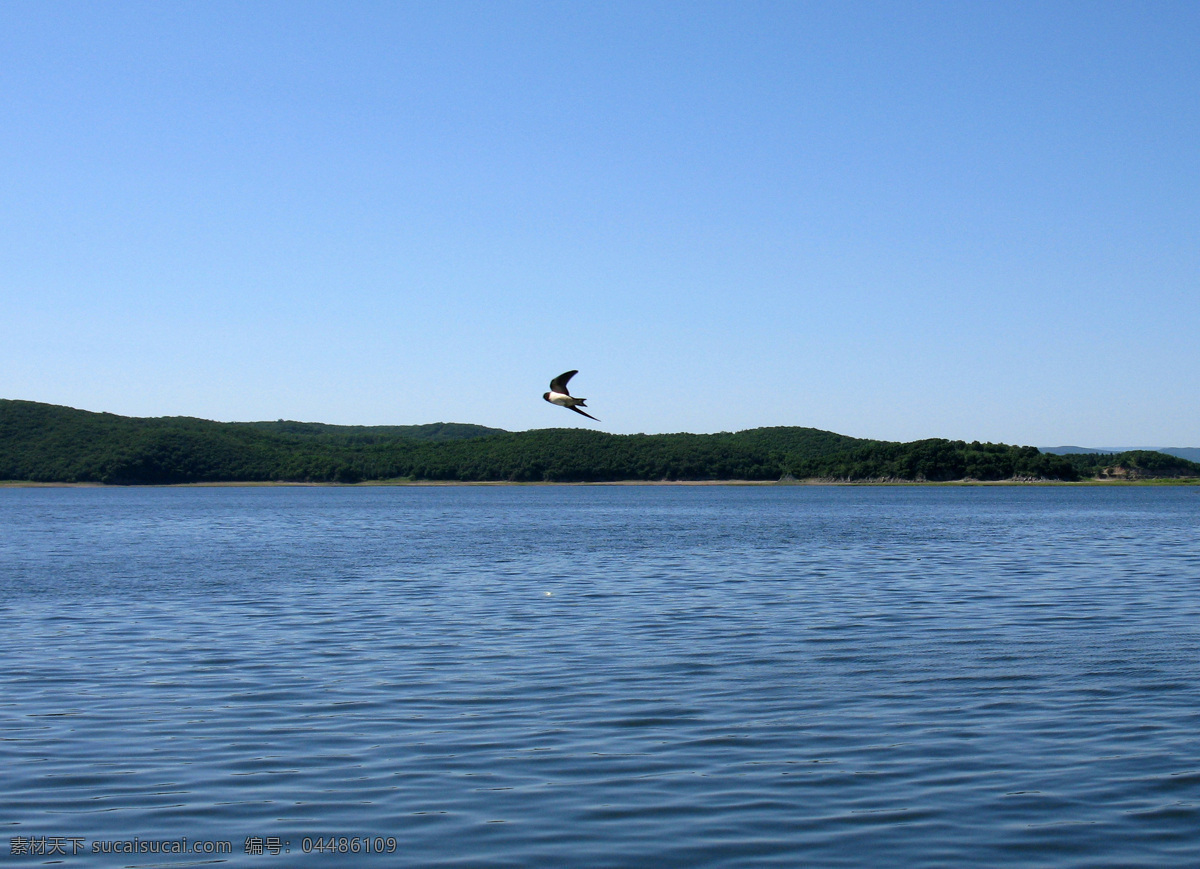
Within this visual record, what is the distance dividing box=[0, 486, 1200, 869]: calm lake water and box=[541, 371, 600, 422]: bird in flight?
414cm

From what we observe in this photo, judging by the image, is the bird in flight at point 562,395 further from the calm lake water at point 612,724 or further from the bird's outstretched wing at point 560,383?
the calm lake water at point 612,724

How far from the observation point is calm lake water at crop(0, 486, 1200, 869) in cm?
1120

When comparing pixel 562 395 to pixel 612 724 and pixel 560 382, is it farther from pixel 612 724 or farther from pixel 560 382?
pixel 612 724

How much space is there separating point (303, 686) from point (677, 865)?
9.89 meters

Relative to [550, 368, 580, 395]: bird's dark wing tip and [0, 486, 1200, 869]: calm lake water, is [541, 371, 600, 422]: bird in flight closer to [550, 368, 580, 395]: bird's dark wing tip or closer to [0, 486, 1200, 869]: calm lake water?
[550, 368, 580, 395]: bird's dark wing tip

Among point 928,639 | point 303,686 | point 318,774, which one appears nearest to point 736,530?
point 928,639

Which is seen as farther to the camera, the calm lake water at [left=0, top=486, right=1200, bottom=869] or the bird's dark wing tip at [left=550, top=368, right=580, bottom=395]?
the bird's dark wing tip at [left=550, top=368, right=580, bottom=395]

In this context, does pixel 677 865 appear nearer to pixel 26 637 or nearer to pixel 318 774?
pixel 318 774

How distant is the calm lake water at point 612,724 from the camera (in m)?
11.2

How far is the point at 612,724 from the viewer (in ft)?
51.4

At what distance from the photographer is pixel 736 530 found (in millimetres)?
74062

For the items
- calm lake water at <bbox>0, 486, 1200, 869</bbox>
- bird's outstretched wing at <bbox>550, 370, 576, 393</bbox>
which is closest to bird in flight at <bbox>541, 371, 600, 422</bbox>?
bird's outstretched wing at <bbox>550, 370, 576, 393</bbox>

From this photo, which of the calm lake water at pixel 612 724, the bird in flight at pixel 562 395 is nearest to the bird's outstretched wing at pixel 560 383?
the bird in flight at pixel 562 395

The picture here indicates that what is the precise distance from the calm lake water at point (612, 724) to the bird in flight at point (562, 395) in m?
4.14
